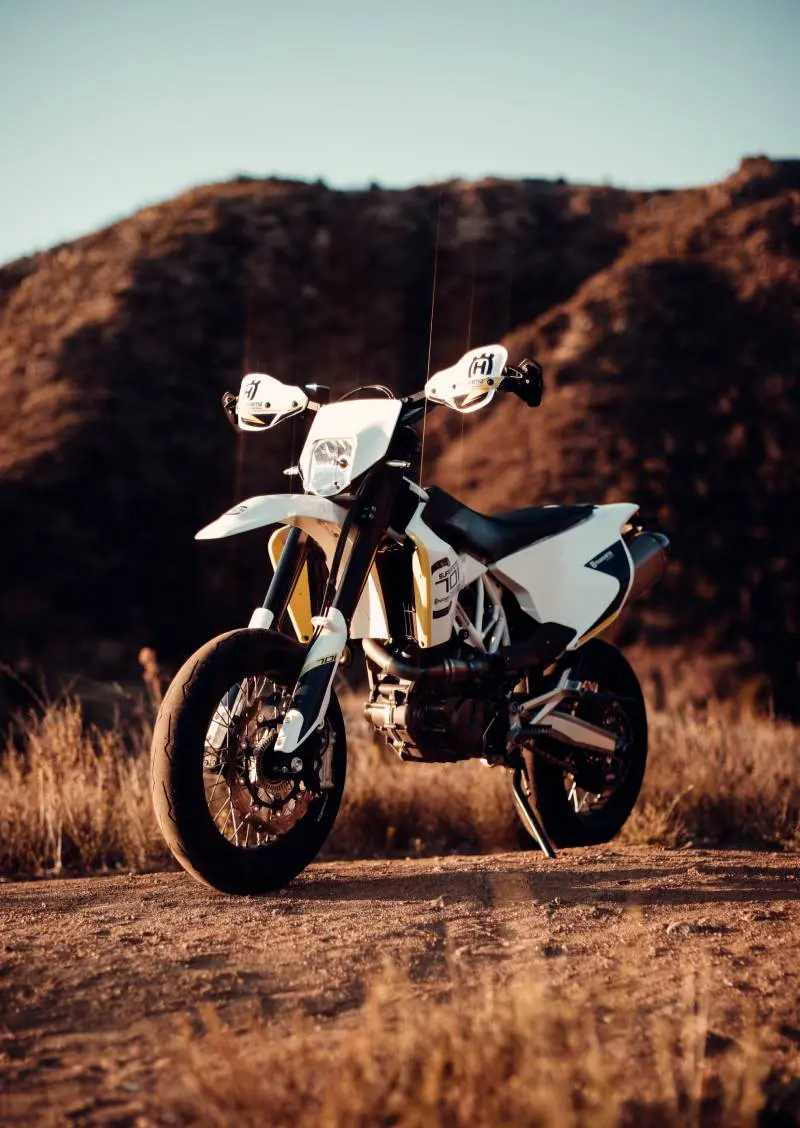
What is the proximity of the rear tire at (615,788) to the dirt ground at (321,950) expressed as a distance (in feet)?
2.03

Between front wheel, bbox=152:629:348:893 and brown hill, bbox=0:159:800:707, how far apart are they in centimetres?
1655

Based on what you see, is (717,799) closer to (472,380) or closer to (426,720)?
(426,720)

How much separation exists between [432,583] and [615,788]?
211 centimetres

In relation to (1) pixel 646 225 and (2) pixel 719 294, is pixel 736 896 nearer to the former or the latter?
(2) pixel 719 294

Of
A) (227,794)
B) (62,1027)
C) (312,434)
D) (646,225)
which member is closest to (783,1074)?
(62,1027)

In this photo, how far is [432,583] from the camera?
15.3ft

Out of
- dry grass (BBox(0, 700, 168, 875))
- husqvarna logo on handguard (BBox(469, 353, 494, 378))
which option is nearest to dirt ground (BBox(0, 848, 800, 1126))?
dry grass (BBox(0, 700, 168, 875))

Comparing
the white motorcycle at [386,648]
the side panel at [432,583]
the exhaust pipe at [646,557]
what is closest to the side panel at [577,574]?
the white motorcycle at [386,648]

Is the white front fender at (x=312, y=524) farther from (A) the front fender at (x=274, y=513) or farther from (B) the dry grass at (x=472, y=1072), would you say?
(B) the dry grass at (x=472, y=1072)

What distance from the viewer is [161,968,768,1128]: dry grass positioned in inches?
93.0

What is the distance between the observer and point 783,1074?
272 centimetres

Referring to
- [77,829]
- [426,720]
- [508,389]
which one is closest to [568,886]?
[426,720]

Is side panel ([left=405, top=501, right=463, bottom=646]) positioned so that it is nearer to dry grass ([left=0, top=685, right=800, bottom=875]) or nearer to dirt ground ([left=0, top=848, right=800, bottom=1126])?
dirt ground ([left=0, top=848, right=800, bottom=1126])

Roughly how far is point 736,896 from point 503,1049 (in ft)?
7.74
